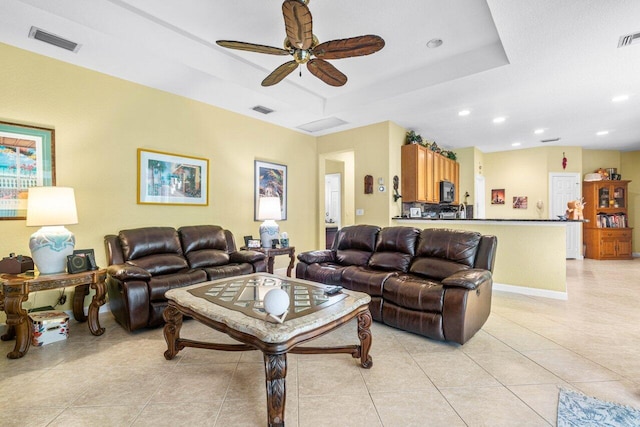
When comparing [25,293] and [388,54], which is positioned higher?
[388,54]

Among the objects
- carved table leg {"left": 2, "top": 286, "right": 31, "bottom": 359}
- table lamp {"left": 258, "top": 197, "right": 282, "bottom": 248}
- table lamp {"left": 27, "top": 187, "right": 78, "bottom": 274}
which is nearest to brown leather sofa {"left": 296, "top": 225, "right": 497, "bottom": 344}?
table lamp {"left": 258, "top": 197, "right": 282, "bottom": 248}

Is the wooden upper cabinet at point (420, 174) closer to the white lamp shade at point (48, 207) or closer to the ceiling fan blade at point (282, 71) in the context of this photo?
the ceiling fan blade at point (282, 71)

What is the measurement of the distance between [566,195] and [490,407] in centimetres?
760

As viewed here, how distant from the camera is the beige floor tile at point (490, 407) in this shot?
163 centimetres

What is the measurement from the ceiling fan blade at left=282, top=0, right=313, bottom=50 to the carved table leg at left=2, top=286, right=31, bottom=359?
2.92 meters

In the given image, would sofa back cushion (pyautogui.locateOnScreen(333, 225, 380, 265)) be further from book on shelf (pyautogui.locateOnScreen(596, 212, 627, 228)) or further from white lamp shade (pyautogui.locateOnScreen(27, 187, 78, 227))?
book on shelf (pyautogui.locateOnScreen(596, 212, 627, 228))

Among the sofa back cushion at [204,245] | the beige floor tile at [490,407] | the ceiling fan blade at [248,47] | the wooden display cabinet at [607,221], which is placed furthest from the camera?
the wooden display cabinet at [607,221]

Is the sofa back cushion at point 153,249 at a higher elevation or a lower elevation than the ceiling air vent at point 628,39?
lower

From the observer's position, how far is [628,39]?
107 inches

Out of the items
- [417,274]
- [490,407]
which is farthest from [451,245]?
[490,407]

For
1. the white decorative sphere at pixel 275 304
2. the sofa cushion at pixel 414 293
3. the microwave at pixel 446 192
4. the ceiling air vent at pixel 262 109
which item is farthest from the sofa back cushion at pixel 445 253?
the microwave at pixel 446 192

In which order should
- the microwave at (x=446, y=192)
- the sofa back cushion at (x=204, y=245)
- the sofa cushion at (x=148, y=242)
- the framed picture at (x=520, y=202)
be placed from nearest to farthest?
1. the sofa cushion at (x=148, y=242)
2. the sofa back cushion at (x=204, y=245)
3. the microwave at (x=446, y=192)
4. the framed picture at (x=520, y=202)

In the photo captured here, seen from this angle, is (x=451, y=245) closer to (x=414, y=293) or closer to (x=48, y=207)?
(x=414, y=293)

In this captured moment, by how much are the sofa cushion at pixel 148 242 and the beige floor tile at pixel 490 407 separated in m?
3.19
